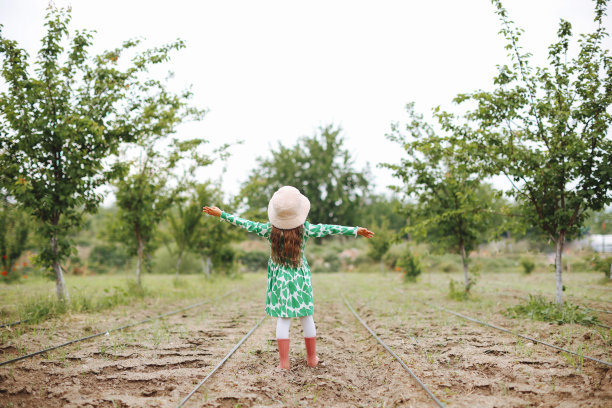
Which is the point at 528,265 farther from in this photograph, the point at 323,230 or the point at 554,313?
the point at 323,230

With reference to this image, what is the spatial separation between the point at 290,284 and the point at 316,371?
1063 mm

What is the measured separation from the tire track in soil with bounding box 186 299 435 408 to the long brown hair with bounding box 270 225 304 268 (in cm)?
124

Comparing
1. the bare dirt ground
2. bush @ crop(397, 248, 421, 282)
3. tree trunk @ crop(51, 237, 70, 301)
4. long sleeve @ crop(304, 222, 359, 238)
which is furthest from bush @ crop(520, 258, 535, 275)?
tree trunk @ crop(51, 237, 70, 301)

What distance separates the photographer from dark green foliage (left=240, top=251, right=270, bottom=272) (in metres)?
33.2

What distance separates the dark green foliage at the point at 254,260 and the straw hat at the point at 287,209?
2926 centimetres

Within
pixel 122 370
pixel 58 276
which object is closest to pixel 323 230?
pixel 122 370

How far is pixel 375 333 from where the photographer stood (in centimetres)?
657

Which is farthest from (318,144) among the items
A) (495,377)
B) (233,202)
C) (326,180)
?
(495,377)

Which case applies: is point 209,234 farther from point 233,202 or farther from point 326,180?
point 326,180

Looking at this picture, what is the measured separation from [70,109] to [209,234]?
9.39 m

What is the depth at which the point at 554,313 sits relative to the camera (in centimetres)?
710

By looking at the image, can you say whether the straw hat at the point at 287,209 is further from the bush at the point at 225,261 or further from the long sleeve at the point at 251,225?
the bush at the point at 225,261

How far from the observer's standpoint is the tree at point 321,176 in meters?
43.8

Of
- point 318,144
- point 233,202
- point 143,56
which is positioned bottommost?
point 233,202
